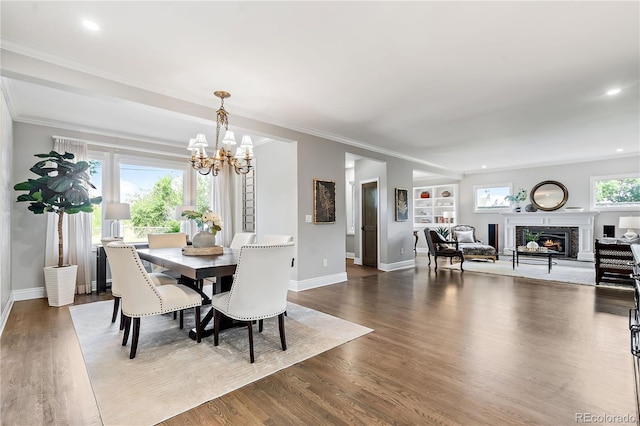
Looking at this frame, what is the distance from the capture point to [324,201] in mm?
5223

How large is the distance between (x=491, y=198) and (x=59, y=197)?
10.3m

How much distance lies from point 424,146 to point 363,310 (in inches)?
155

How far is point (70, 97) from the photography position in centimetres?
367

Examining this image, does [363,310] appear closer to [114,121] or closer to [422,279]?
[422,279]

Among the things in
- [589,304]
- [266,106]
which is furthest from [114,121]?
[589,304]

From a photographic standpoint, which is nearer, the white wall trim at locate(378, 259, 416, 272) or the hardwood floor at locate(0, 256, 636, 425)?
the hardwood floor at locate(0, 256, 636, 425)

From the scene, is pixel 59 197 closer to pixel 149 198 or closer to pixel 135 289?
pixel 149 198

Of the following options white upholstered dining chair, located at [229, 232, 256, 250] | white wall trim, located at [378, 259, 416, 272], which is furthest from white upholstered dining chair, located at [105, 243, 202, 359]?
white wall trim, located at [378, 259, 416, 272]

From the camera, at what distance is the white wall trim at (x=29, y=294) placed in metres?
4.19

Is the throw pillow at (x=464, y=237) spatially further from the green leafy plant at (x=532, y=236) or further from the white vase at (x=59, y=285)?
the white vase at (x=59, y=285)

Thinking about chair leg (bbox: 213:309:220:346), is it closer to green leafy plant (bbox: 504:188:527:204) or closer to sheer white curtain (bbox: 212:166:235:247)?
sheer white curtain (bbox: 212:166:235:247)

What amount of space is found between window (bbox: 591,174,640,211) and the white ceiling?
377cm

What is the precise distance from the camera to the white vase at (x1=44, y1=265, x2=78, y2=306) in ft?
Result: 13.0

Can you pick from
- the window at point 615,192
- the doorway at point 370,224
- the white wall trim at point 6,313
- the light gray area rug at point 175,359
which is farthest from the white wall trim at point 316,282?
the window at point 615,192
